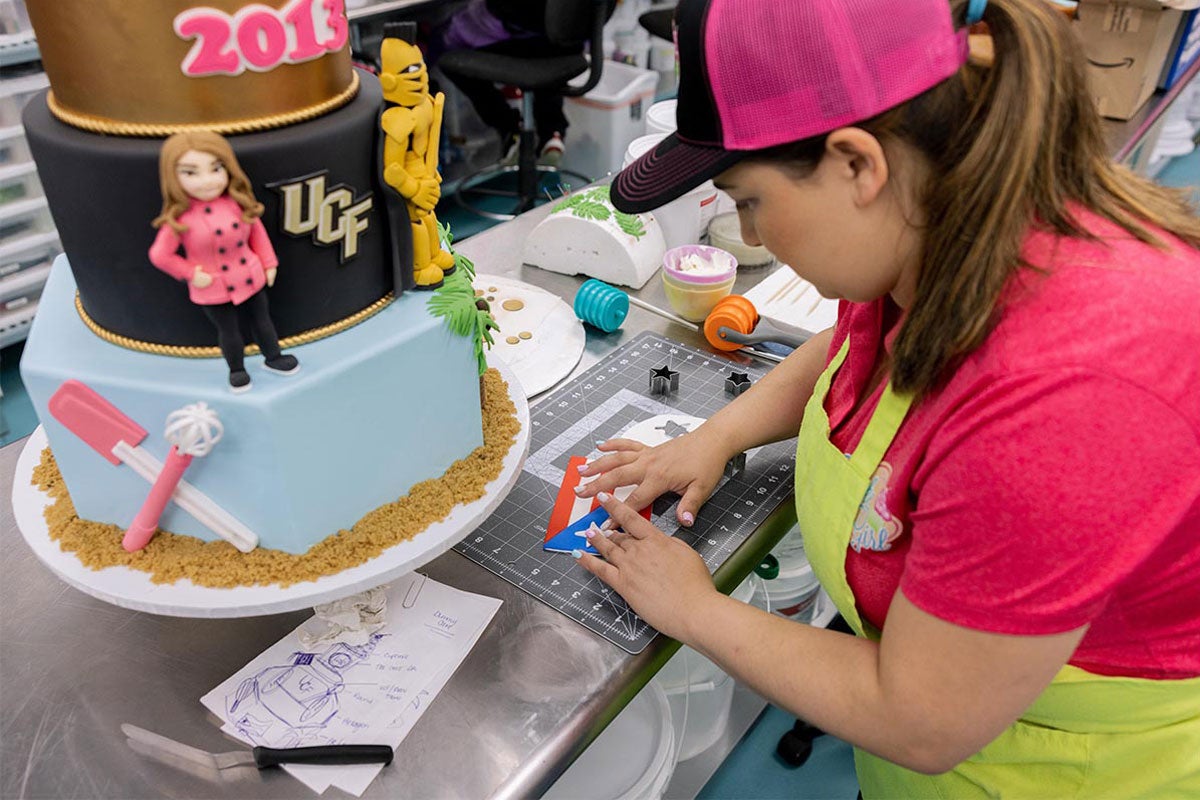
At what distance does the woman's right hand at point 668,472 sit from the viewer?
1139 millimetres

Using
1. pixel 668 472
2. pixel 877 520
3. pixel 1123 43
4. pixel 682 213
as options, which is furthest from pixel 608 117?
pixel 877 520

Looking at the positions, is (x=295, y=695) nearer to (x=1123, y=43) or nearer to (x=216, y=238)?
(x=216, y=238)

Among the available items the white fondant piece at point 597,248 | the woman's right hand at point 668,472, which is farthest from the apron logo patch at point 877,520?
the white fondant piece at point 597,248

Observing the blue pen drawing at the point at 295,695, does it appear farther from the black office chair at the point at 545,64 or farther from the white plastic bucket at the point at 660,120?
the black office chair at the point at 545,64

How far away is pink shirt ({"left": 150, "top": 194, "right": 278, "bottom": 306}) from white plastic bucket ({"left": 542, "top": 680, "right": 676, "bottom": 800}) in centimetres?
92

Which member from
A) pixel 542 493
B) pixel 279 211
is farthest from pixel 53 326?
pixel 542 493

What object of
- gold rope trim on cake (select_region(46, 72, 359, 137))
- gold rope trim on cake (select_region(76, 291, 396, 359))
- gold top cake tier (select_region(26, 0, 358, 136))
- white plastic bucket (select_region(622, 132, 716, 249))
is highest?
gold top cake tier (select_region(26, 0, 358, 136))

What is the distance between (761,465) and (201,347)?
76 cm

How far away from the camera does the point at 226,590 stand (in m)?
0.83

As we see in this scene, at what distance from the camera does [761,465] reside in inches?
49.6

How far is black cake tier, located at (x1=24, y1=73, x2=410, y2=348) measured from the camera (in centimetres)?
74

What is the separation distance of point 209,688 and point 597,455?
57 centimetres

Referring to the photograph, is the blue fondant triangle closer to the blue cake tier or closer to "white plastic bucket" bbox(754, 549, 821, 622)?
the blue cake tier

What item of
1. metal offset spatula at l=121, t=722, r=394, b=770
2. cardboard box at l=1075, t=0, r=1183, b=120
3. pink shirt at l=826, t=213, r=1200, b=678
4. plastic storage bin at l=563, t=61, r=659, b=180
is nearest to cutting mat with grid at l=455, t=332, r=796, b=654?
metal offset spatula at l=121, t=722, r=394, b=770
